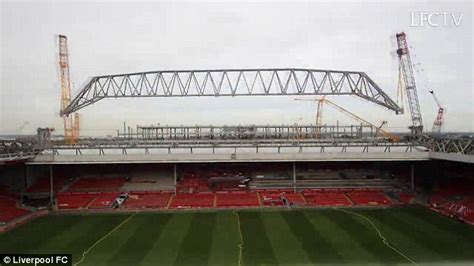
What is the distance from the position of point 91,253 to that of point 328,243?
11.4 m

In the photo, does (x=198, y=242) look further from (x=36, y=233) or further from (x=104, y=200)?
(x=104, y=200)

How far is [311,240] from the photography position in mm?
22016

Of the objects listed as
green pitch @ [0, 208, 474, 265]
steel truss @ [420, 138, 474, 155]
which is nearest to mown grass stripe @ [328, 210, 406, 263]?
green pitch @ [0, 208, 474, 265]

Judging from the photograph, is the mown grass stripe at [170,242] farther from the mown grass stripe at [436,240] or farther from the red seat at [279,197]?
the mown grass stripe at [436,240]

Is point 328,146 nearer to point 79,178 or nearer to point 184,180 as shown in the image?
point 184,180

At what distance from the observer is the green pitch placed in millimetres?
19000

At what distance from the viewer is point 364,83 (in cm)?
3206

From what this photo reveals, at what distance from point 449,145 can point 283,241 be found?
50.9 feet

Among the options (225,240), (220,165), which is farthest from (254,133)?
(225,240)

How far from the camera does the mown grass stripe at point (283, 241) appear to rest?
18875 mm

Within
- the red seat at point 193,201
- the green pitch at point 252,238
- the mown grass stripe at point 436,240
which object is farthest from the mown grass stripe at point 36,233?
the mown grass stripe at point 436,240

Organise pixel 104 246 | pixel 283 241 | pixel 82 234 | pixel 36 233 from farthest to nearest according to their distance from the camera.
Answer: pixel 36 233 < pixel 82 234 < pixel 283 241 < pixel 104 246

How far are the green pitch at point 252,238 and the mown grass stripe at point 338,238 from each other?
0.14ft

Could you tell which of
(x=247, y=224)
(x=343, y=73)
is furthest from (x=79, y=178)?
(x=343, y=73)
